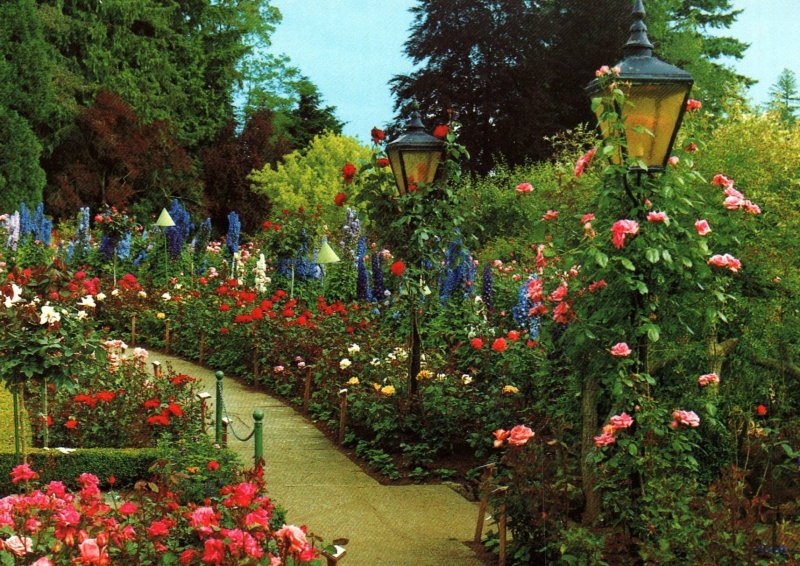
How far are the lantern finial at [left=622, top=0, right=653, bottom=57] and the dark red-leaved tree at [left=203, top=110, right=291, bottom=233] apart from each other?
25.9 metres

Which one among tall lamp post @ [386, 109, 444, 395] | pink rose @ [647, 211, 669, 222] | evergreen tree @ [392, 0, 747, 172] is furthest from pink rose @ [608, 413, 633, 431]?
A: evergreen tree @ [392, 0, 747, 172]

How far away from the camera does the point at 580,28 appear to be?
1169 inches

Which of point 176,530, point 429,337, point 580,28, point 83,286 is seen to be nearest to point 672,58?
point 580,28

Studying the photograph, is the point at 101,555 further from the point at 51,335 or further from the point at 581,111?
the point at 581,111

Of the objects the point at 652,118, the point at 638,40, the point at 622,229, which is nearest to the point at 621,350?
the point at 622,229

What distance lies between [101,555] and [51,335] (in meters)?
3.10

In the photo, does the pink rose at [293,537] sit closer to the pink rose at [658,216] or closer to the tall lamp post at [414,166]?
the pink rose at [658,216]

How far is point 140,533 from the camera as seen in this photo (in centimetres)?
396

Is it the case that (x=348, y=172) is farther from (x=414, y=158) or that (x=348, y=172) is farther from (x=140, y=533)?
(x=140, y=533)

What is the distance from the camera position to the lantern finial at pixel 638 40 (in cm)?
466

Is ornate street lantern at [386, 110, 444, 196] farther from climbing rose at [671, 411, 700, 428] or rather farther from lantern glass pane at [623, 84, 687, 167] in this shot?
climbing rose at [671, 411, 700, 428]

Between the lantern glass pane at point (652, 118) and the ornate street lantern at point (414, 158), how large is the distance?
3.30 meters

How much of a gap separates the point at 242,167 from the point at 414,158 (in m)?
23.9

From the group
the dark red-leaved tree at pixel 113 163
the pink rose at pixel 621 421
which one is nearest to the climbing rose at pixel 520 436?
the pink rose at pixel 621 421
